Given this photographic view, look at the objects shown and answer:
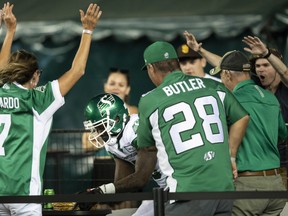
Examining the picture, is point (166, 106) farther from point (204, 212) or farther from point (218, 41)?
point (218, 41)

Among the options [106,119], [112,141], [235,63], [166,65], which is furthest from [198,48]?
[166,65]

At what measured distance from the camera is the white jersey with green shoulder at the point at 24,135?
350 inches

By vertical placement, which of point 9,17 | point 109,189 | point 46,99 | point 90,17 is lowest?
point 109,189

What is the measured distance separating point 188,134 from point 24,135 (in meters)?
1.28

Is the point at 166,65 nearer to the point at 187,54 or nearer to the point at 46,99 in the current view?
the point at 46,99

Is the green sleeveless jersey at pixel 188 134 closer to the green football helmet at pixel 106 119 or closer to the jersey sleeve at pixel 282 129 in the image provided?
the green football helmet at pixel 106 119

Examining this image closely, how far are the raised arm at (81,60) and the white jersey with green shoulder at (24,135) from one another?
2.8 inches

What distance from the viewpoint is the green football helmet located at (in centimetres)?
967

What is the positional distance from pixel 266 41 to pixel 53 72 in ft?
8.54

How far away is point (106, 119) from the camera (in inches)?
382

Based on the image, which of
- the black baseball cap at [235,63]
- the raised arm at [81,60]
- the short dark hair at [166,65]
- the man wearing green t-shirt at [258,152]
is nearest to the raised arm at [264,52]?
the black baseball cap at [235,63]

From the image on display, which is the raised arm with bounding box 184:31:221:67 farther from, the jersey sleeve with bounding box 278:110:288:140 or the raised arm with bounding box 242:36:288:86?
the jersey sleeve with bounding box 278:110:288:140

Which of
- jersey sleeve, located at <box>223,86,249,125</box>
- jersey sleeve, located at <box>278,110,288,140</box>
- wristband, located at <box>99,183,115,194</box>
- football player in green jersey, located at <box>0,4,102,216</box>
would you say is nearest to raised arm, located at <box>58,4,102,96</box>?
football player in green jersey, located at <box>0,4,102,216</box>

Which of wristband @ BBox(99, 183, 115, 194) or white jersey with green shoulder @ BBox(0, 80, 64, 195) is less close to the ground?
white jersey with green shoulder @ BBox(0, 80, 64, 195)
